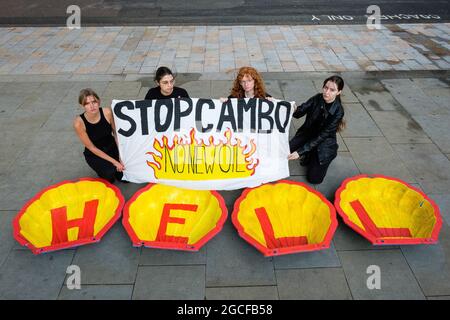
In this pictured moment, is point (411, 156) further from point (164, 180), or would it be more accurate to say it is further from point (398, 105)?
point (164, 180)

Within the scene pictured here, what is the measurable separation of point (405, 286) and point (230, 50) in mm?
8145

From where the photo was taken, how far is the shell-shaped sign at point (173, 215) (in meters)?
4.13

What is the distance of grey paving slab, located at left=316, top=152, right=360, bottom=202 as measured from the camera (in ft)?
16.7

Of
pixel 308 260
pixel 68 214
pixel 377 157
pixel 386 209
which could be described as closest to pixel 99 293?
pixel 68 214

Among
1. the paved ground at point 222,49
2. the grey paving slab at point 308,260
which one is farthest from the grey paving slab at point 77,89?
the grey paving slab at point 308,260

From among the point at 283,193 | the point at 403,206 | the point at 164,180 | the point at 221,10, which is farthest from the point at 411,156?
the point at 221,10

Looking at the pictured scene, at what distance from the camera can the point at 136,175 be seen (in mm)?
4918

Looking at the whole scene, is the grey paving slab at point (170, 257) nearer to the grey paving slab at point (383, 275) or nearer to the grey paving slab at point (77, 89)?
the grey paving slab at point (383, 275)

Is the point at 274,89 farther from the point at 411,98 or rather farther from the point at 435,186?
the point at 435,186

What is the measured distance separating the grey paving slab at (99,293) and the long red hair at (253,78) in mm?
3144

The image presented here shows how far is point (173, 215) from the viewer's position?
176 inches

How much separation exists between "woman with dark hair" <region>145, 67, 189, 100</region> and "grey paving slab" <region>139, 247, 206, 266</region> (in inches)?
91.4

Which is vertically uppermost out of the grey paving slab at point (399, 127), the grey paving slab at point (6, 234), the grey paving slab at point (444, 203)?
the grey paving slab at point (399, 127)

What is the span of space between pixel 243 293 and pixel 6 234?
3.33 meters
